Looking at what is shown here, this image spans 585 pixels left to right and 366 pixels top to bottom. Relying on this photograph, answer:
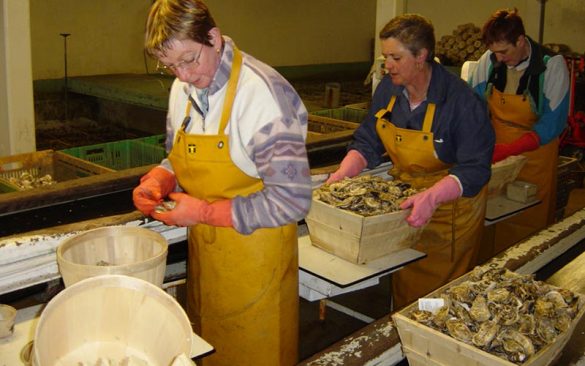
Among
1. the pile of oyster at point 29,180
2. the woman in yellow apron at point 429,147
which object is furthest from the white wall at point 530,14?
the pile of oyster at point 29,180

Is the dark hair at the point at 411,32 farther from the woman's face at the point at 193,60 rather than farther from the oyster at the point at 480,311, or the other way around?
the oyster at the point at 480,311

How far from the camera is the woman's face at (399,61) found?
2637 mm

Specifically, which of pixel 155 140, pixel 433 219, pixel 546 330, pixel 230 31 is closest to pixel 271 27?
pixel 230 31

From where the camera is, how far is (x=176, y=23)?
5.74 feet

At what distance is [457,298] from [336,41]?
11983mm

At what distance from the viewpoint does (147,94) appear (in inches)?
Answer: 309

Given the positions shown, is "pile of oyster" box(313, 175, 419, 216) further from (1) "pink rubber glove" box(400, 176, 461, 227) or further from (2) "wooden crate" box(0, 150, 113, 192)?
(2) "wooden crate" box(0, 150, 113, 192)

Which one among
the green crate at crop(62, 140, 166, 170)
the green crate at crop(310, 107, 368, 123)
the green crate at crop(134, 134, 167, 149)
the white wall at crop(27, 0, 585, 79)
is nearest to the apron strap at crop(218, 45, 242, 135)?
the green crate at crop(62, 140, 166, 170)

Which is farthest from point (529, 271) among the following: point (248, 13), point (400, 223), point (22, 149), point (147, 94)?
point (248, 13)

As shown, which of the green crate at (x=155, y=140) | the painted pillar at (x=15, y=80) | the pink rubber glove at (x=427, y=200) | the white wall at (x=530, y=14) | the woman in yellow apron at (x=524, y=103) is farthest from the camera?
the white wall at (x=530, y=14)

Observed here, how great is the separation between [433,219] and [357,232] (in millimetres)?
625

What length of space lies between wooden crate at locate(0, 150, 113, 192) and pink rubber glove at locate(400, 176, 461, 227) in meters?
1.98

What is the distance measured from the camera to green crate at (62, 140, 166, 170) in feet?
14.9

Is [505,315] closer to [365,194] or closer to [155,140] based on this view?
[365,194]
